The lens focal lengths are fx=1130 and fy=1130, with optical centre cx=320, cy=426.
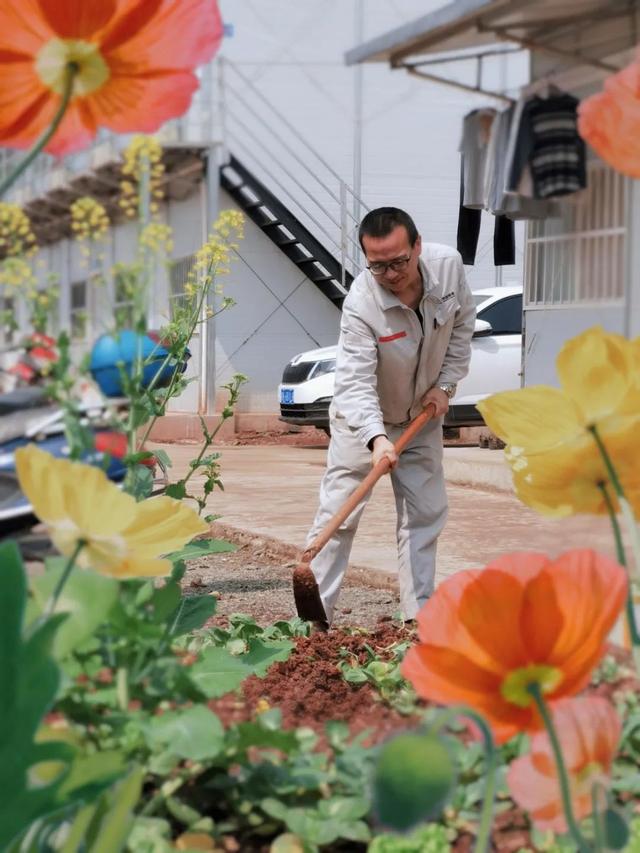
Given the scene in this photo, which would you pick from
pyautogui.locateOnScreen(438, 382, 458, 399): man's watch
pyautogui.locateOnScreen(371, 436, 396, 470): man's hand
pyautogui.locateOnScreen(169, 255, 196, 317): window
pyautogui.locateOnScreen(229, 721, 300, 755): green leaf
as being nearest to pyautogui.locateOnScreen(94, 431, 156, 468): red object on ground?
pyautogui.locateOnScreen(169, 255, 196, 317): window

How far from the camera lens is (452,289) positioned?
147 inches

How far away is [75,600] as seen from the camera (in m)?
0.65

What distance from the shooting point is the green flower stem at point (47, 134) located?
0.67 meters

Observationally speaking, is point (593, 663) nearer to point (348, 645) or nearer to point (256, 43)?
point (256, 43)

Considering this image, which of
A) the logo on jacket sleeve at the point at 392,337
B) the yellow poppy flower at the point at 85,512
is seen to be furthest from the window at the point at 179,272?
the logo on jacket sleeve at the point at 392,337

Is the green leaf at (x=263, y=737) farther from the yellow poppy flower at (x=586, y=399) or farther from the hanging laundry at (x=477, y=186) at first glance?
the hanging laundry at (x=477, y=186)

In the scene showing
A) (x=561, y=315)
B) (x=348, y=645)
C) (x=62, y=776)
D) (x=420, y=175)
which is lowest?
(x=348, y=645)

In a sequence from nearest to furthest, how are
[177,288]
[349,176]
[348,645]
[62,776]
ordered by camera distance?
1. [62,776]
2. [177,288]
3. [349,176]
4. [348,645]

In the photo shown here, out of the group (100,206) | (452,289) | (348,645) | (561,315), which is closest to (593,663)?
(561,315)

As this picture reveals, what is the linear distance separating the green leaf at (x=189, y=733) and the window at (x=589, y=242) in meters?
0.37

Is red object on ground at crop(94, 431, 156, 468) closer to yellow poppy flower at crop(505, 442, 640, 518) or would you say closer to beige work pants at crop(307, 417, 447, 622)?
yellow poppy flower at crop(505, 442, 640, 518)

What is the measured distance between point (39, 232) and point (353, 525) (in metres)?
3.46

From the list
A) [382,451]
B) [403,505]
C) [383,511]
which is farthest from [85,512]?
[383,511]

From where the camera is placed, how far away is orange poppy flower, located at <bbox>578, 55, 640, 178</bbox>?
67cm
